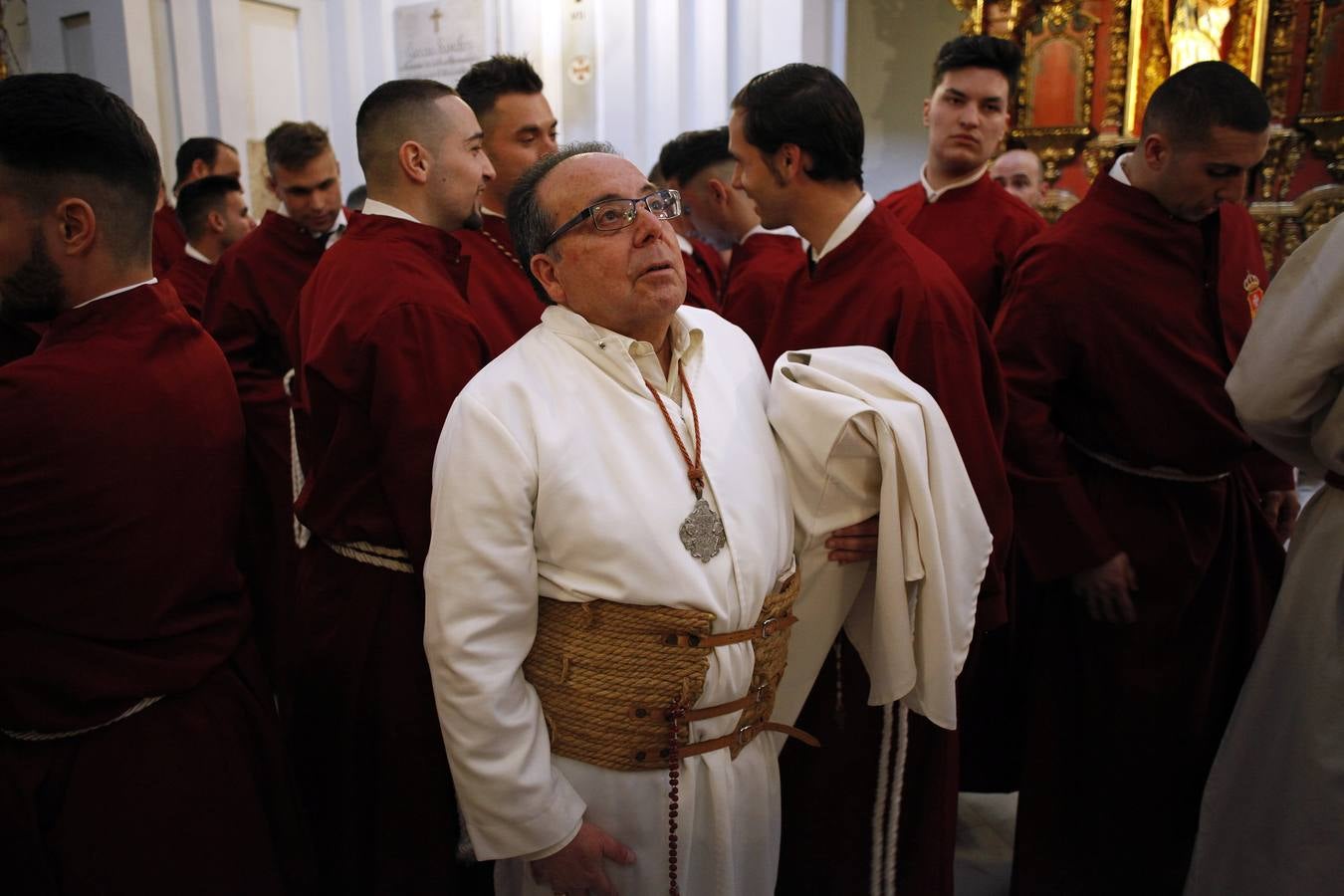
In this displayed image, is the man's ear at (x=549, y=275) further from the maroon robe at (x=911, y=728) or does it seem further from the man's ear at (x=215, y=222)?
the man's ear at (x=215, y=222)

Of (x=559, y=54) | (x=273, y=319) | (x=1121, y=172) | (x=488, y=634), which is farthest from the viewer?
(x=559, y=54)

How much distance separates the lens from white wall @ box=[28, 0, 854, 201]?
7.61 m

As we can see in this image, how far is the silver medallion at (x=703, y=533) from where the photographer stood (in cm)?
171

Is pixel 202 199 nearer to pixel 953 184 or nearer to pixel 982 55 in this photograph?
pixel 953 184

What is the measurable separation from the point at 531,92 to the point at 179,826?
2407mm

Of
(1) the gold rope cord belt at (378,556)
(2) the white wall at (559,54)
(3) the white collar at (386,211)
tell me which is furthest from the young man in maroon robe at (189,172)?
(1) the gold rope cord belt at (378,556)

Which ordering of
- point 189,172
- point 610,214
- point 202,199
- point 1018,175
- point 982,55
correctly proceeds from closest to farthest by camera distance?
point 610,214 < point 982,55 < point 202,199 < point 189,172 < point 1018,175

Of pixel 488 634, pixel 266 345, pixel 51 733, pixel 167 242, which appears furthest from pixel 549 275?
pixel 167 242

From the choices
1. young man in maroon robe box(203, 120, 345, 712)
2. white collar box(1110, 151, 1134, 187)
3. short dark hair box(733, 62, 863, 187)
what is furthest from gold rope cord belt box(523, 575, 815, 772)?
young man in maroon robe box(203, 120, 345, 712)

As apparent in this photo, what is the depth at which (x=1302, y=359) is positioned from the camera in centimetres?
225

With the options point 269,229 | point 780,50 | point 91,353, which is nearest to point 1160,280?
point 91,353

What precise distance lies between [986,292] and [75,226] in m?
2.96

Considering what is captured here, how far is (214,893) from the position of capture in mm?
1760

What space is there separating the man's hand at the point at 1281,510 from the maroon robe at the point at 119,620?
2.97 metres
